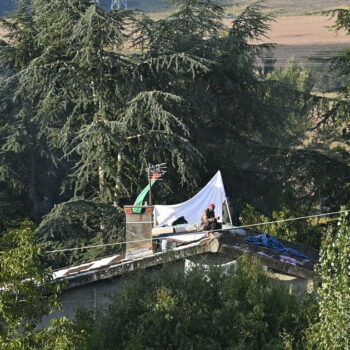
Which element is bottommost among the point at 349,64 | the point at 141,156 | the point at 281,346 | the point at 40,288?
the point at 281,346

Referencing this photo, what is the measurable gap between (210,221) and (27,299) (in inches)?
305

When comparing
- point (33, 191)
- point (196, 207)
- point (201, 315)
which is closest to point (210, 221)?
point (196, 207)

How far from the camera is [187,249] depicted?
1756 cm

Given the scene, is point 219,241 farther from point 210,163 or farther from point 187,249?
point 210,163

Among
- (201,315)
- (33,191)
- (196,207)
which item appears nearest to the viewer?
(201,315)

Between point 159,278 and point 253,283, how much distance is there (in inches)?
64.3

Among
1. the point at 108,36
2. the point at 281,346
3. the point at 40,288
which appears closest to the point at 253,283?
the point at 281,346

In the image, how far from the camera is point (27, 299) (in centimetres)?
1309

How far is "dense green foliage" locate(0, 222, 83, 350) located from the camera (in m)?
12.5

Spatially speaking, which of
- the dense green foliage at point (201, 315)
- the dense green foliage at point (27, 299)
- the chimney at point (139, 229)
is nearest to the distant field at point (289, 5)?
the chimney at point (139, 229)

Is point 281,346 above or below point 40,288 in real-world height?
below

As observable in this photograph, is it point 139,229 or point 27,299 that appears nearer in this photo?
point 27,299

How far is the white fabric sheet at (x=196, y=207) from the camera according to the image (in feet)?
73.5

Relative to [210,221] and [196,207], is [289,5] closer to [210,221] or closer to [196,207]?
[196,207]
